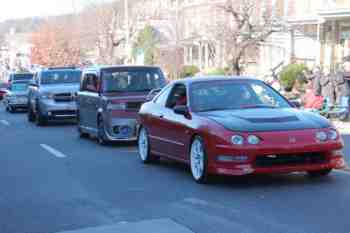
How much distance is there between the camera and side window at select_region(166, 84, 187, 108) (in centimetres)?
1148

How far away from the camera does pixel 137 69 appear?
17.1 m

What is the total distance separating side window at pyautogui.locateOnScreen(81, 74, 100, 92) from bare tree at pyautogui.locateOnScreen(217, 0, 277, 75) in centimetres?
1351

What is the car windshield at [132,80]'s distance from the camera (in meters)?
16.7

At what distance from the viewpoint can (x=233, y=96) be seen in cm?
1095

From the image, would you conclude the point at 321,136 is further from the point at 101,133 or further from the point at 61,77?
the point at 61,77

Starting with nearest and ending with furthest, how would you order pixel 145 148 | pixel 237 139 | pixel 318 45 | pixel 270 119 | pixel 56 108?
pixel 237 139 < pixel 270 119 < pixel 145 148 < pixel 56 108 < pixel 318 45

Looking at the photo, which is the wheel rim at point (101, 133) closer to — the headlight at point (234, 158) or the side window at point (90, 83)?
the side window at point (90, 83)

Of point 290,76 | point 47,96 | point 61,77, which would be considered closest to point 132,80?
point 47,96

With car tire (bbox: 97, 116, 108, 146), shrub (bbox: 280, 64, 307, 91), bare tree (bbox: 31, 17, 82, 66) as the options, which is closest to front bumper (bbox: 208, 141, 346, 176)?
car tire (bbox: 97, 116, 108, 146)

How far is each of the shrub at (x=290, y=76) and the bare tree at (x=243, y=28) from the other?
1.93 m

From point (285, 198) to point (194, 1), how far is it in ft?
128

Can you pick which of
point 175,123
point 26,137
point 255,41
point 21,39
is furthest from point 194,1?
point 21,39

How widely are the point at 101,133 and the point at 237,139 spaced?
7193mm

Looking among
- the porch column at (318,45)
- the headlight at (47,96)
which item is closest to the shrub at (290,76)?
the porch column at (318,45)
